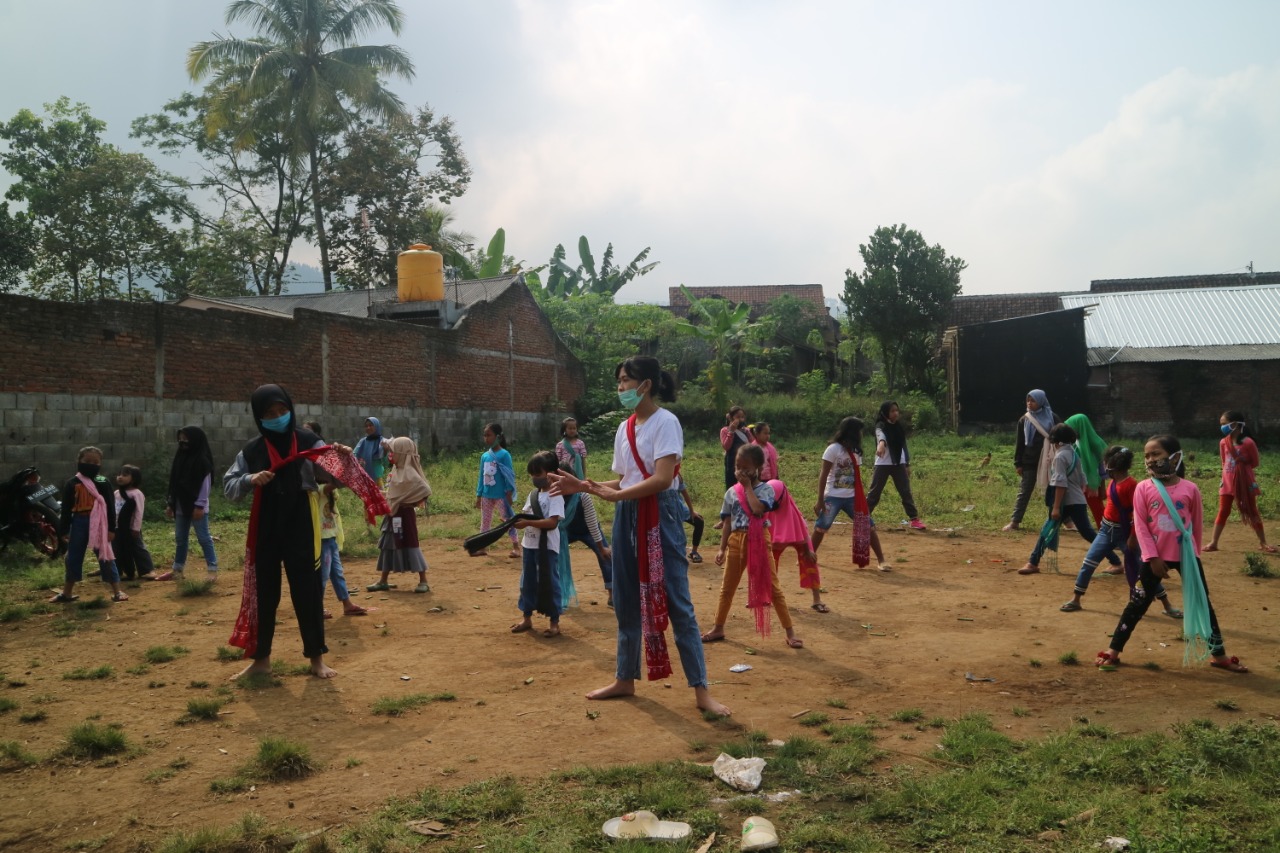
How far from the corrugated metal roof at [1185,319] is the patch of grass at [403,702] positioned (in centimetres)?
2502

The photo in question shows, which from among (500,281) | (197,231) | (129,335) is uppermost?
(197,231)

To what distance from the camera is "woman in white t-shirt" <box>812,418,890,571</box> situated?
31.4ft

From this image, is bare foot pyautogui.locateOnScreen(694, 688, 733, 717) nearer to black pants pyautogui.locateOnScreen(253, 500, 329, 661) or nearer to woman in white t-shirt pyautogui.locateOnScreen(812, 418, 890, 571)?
black pants pyautogui.locateOnScreen(253, 500, 329, 661)

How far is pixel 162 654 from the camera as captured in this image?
7.00m

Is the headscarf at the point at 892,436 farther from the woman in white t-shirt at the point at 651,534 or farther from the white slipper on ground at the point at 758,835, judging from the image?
the white slipper on ground at the point at 758,835

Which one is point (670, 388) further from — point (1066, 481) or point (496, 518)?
point (496, 518)

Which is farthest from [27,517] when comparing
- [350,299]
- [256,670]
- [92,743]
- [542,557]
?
[350,299]

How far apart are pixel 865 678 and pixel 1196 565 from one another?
221 centimetres

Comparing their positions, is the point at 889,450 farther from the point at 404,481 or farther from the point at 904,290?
the point at 904,290

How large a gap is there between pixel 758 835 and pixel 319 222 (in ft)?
96.8

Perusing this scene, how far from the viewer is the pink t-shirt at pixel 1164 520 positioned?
606cm

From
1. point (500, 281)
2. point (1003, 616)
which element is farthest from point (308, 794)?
point (500, 281)

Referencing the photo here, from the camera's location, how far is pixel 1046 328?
2673 cm

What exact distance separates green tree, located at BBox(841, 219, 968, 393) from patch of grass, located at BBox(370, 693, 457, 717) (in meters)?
27.9
